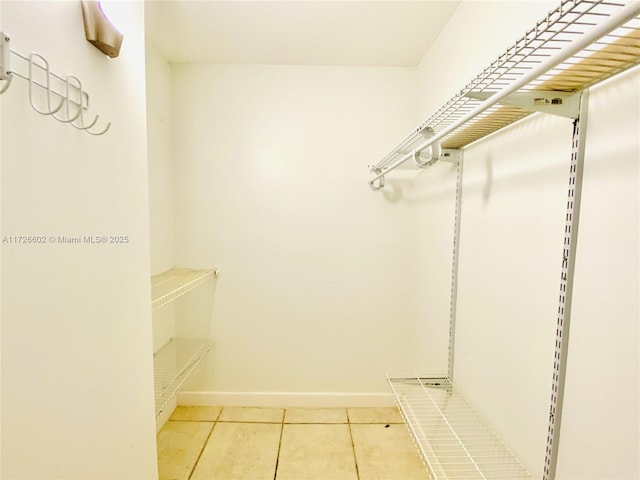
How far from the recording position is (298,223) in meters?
1.96

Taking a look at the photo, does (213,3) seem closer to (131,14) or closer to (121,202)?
→ (131,14)

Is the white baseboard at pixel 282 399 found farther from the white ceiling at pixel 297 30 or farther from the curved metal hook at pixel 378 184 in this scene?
the white ceiling at pixel 297 30

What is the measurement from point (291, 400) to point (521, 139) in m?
1.92

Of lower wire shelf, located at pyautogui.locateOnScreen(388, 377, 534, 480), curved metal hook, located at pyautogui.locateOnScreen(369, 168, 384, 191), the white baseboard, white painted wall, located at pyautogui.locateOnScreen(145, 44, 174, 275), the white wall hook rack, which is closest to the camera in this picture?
the white wall hook rack

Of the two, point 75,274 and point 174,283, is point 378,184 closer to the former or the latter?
point 174,283

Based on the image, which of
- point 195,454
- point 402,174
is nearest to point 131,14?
point 402,174

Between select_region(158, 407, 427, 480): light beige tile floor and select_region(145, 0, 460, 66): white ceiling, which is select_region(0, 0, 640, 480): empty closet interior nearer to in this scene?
select_region(145, 0, 460, 66): white ceiling

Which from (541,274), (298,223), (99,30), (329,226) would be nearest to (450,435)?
(541,274)

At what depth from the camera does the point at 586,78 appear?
0.66 m

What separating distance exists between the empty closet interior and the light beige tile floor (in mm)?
128

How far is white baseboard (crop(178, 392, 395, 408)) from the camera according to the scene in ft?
6.57

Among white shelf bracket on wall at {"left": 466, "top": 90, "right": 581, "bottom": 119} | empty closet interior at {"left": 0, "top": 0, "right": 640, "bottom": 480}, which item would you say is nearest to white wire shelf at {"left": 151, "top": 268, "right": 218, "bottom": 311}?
empty closet interior at {"left": 0, "top": 0, "right": 640, "bottom": 480}

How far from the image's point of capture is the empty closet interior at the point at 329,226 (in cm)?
64

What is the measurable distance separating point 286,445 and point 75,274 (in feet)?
4.66
